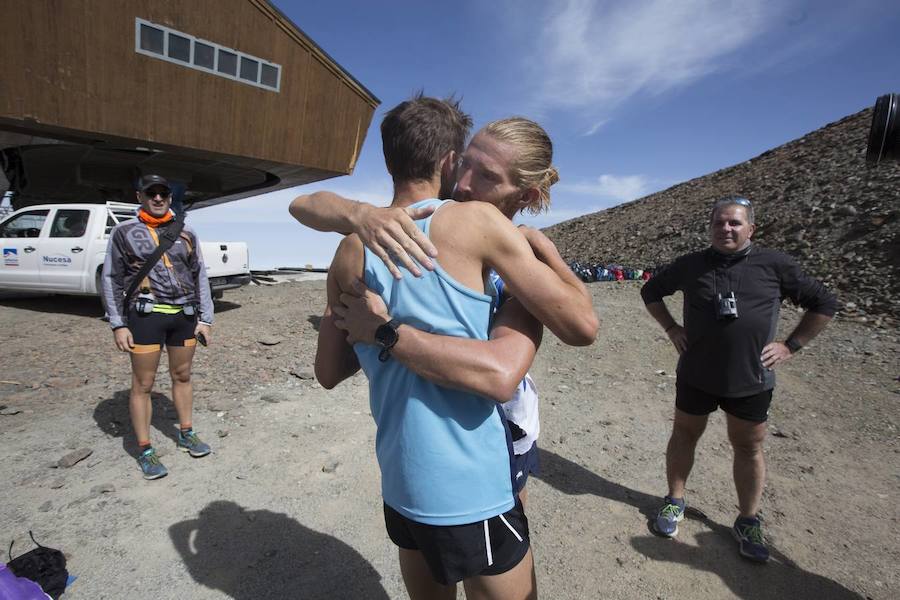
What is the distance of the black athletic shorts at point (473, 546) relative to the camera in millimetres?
1305

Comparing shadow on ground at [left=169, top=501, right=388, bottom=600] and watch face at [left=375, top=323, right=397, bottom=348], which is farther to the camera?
shadow on ground at [left=169, top=501, right=388, bottom=600]

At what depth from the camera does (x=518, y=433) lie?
5.08 feet

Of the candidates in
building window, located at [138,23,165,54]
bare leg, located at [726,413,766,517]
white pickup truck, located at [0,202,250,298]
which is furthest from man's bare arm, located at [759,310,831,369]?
building window, located at [138,23,165,54]

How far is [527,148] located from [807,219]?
1816cm

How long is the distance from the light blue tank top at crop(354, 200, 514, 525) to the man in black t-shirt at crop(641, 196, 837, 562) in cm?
221

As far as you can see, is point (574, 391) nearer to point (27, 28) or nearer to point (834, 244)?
point (834, 244)

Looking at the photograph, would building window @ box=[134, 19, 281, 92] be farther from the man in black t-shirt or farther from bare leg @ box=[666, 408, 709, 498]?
bare leg @ box=[666, 408, 709, 498]

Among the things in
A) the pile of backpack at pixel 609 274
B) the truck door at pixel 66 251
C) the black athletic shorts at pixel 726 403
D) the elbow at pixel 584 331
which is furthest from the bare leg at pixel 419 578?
the pile of backpack at pixel 609 274

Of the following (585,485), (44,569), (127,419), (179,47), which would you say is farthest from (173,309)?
(179,47)

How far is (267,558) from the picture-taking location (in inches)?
108

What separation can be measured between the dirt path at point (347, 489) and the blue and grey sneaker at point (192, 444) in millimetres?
105

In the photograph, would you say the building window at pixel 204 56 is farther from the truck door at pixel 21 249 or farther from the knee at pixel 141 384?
the knee at pixel 141 384

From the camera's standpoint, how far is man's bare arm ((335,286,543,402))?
1187 millimetres

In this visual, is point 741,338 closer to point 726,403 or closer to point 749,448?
point 726,403
